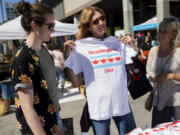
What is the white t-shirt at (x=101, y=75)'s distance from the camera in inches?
66.4

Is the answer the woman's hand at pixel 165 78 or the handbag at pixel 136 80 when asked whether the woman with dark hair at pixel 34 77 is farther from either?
the woman's hand at pixel 165 78

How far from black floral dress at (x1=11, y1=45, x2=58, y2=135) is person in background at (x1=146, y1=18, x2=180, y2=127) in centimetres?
134

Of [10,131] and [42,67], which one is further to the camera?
[10,131]

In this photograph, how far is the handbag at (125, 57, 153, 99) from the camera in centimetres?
194

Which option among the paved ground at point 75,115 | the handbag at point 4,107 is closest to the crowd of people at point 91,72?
the paved ground at point 75,115

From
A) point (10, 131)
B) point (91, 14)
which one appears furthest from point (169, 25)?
point (10, 131)

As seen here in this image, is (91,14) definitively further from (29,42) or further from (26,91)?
(26,91)

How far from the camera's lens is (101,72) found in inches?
66.9

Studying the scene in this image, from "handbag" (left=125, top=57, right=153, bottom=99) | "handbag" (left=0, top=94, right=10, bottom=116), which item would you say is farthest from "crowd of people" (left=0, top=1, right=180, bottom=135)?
"handbag" (left=0, top=94, right=10, bottom=116)

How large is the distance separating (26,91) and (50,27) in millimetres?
529

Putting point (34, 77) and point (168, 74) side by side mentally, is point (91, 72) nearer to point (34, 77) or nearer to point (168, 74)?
point (34, 77)

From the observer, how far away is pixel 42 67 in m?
1.27

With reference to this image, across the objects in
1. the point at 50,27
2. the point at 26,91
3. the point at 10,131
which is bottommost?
the point at 10,131

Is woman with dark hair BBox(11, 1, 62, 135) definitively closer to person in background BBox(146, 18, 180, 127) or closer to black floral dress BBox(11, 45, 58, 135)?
black floral dress BBox(11, 45, 58, 135)
